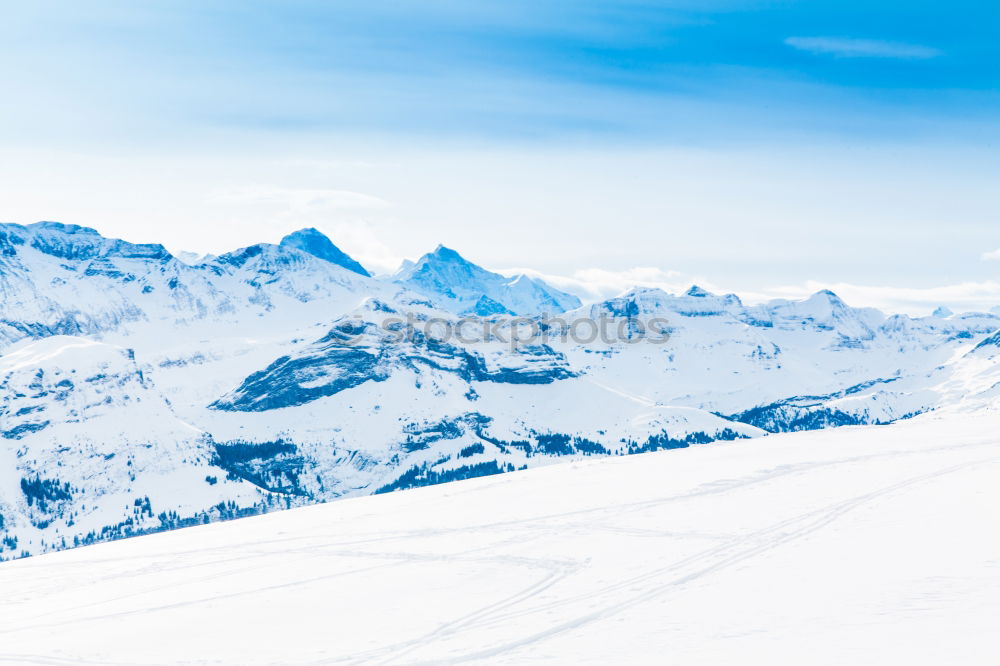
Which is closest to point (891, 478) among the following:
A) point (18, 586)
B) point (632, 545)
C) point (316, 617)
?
point (632, 545)

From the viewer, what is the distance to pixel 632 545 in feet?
129

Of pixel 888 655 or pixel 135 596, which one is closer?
pixel 888 655

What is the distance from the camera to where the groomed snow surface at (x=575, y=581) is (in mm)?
25406

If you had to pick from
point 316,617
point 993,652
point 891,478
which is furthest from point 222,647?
point 891,478

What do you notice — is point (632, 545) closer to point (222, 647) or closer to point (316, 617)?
point (316, 617)

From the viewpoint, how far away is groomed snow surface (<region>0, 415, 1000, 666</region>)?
25.4 meters

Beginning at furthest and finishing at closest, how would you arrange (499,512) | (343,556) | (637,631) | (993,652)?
1. (499,512)
2. (343,556)
3. (637,631)
4. (993,652)

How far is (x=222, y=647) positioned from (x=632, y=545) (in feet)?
65.1

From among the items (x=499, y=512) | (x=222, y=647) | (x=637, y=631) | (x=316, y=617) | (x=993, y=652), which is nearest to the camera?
(x=993, y=652)

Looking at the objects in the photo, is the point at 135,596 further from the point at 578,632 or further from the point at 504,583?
the point at 578,632

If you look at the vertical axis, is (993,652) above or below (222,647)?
above

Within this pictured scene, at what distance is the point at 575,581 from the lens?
3366 centimetres

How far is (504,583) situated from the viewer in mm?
34312

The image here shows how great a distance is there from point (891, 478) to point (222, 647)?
44.8m
